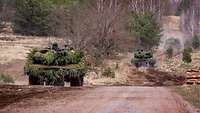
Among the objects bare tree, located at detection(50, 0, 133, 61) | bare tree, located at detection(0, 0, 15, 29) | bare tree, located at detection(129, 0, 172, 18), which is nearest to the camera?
bare tree, located at detection(50, 0, 133, 61)

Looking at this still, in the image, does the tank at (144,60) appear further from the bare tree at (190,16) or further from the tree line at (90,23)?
the bare tree at (190,16)

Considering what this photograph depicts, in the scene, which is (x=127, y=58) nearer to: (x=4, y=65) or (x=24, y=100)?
(x=4, y=65)

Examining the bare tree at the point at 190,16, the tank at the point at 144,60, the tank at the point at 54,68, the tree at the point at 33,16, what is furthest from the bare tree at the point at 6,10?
the tank at the point at 54,68

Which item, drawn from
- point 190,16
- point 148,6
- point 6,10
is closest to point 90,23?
point 6,10

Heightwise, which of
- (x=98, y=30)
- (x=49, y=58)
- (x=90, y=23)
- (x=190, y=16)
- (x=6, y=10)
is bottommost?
(x=49, y=58)

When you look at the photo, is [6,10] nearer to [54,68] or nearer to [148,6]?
[148,6]

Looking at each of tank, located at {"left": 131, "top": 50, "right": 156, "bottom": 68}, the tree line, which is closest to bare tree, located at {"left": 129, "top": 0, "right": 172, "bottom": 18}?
the tree line

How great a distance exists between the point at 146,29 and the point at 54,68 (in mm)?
44213

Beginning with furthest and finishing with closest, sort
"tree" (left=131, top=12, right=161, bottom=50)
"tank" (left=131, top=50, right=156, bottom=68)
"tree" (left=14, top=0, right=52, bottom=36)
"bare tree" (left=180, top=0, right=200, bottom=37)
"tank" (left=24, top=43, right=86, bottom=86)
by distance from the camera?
"bare tree" (left=180, top=0, right=200, bottom=37) < "tree" (left=131, top=12, right=161, bottom=50) < "tree" (left=14, top=0, right=52, bottom=36) < "tank" (left=131, top=50, right=156, bottom=68) < "tank" (left=24, top=43, right=86, bottom=86)

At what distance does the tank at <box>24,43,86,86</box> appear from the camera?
2428 cm

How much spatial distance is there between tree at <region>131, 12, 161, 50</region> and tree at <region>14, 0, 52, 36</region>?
10922 millimetres

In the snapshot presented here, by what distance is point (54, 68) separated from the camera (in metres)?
24.5

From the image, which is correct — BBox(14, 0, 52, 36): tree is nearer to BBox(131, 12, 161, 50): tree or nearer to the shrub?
BBox(131, 12, 161, 50): tree

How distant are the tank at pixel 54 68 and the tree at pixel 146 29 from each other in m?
41.0
